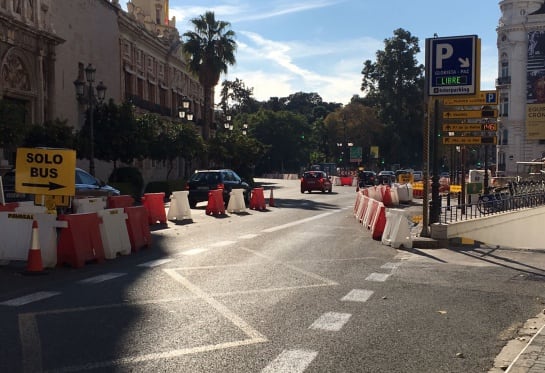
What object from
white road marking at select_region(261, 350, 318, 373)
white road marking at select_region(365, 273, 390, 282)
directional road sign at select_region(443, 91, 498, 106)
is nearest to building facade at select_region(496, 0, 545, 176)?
directional road sign at select_region(443, 91, 498, 106)

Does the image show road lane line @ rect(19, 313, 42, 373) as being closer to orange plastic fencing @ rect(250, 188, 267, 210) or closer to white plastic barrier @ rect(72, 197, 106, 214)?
white plastic barrier @ rect(72, 197, 106, 214)

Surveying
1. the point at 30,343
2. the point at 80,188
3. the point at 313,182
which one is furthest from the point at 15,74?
the point at 30,343

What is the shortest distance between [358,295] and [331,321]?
1459 millimetres

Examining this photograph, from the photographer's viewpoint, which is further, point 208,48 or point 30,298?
point 208,48

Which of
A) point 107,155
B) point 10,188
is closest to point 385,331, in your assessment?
point 10,188

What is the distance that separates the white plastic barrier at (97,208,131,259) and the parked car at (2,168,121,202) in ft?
19.6

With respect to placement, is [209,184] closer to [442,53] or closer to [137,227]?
[137,227]

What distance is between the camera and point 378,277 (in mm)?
9078

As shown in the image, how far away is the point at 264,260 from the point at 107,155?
2225cm

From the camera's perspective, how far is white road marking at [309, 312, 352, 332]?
6094 mm

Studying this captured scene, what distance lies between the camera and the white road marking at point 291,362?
4763mm

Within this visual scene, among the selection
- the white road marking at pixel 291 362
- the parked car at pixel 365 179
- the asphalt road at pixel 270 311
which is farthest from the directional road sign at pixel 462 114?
the parked car at pixel 365 179

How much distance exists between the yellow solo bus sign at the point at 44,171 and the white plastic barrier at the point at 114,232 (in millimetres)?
754

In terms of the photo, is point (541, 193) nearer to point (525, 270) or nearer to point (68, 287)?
point (525, 270)
